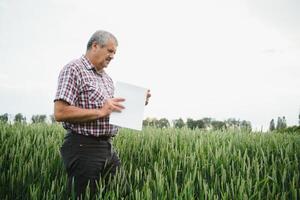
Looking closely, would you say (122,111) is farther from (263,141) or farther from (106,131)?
(263,141)

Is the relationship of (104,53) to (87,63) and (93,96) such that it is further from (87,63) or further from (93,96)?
(93,96)

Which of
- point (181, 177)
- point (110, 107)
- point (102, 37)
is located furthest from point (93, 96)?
point (181, 177)

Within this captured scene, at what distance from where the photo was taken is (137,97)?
8.05 feet

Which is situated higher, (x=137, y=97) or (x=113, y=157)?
(x=137, y=97)

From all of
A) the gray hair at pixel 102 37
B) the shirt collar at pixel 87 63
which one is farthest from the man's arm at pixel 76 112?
the gray hair at pixel 102 37

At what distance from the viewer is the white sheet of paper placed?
93.6 inches

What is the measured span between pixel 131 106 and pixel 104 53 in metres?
0.45

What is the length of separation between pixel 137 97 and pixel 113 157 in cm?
56

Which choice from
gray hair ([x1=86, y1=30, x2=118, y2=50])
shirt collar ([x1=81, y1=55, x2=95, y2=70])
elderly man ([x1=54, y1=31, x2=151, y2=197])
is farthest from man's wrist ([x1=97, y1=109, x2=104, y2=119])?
gray hair ([x1=86, y1=30, x2=118, y2=50])

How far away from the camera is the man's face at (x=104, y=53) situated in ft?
8.18

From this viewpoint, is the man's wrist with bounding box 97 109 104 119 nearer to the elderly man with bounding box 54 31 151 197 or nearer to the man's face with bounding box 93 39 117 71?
the elderly man with bounding box 54 31 151 197

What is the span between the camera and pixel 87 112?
2264 mm

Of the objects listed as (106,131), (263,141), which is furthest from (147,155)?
(263,141)

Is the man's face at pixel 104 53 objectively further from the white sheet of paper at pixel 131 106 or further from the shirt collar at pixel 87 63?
the white sheet of paper at pixel 131 106
